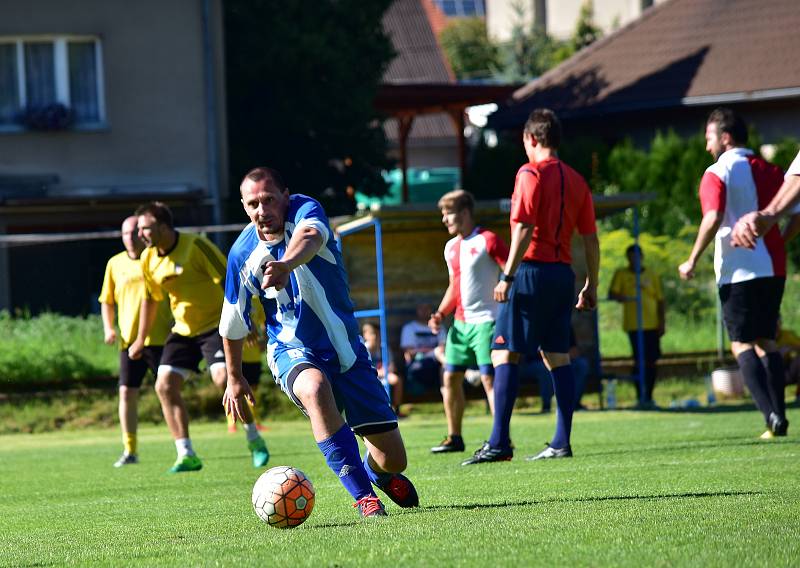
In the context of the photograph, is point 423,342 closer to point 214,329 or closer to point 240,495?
point 214,329

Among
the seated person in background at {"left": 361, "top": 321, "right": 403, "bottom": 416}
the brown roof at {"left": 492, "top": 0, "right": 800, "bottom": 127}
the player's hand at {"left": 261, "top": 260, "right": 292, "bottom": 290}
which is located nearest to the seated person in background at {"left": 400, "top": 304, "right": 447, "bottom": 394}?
the seated person in background at {"left": 361, "top": 321, "right": 403, "bottom": 416}

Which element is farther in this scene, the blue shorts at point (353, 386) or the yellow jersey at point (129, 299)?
the yellow jersey at point (129, 299)

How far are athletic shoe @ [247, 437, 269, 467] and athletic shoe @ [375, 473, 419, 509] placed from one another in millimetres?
4420

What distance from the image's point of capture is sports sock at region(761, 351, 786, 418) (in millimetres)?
10539

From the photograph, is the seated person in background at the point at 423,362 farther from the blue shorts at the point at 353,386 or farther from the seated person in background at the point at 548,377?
the blue shorts at the point at 353,386

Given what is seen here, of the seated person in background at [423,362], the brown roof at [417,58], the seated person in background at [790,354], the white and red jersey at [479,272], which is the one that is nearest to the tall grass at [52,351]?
the seated person in background at [423,362]

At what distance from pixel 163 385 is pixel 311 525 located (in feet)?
16.2

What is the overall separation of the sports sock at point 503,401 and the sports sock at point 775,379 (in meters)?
1.86

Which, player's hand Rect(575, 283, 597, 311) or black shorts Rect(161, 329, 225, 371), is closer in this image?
player's hand Rect(575, 283, 597, 311)

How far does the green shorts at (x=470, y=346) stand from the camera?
37.4 feet

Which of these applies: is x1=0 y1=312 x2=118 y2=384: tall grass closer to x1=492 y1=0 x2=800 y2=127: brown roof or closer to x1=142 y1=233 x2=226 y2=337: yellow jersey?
x1=142 y1=233 x2=226 y2=337: yellow jersey

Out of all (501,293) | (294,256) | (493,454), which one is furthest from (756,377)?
(294,256)

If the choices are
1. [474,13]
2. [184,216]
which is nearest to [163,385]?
[184,216]

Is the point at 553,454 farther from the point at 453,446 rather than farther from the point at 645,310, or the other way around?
the point at 645,310
